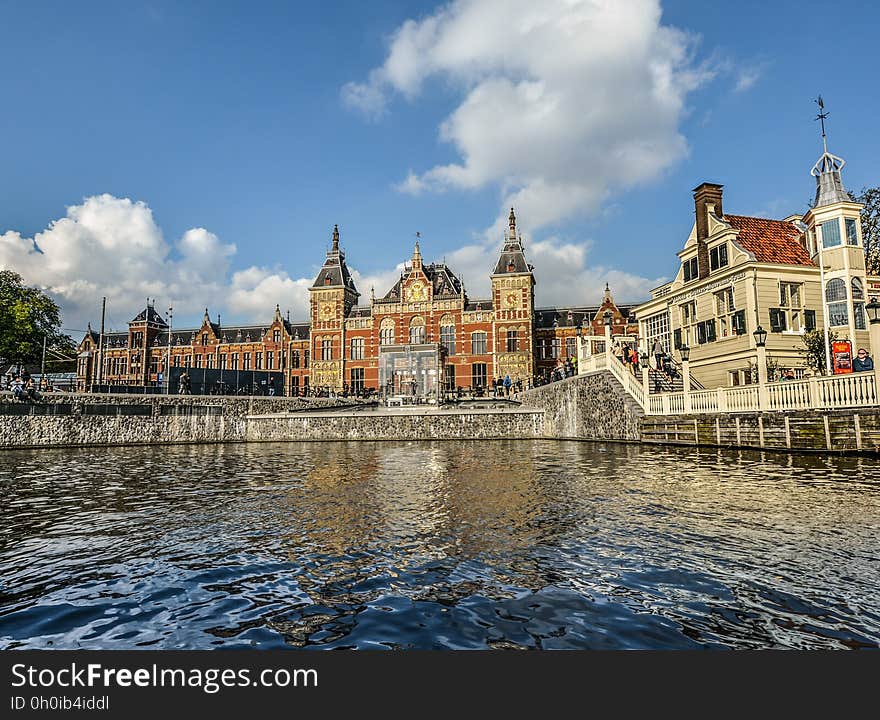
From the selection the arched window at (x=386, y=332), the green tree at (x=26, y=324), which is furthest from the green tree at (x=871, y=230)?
the green tree at (x=26, y=324)

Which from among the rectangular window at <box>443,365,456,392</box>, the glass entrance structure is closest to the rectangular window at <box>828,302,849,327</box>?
the glass entrance structure

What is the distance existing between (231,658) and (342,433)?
32.3 metres

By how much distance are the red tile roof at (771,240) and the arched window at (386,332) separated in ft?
131

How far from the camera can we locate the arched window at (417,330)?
6238 centimetres

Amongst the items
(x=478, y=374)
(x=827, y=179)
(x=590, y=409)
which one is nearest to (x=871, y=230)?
(x=827, y=179)

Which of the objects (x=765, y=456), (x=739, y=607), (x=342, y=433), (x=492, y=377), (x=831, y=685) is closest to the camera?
(x=831, y=685)

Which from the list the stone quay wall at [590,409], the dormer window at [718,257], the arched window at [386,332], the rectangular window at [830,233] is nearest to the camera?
the stone quay wall at [590,409]

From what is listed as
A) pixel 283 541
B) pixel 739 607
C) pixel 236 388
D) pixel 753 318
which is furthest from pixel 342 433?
pixel 739 607

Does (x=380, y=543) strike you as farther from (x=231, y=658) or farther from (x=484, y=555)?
(x=231, y=658)

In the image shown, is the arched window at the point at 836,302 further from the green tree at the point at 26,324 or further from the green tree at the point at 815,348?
the green tree at the point at 26,324

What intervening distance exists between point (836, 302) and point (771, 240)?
478cm

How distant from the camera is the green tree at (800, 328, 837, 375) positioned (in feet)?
84.2

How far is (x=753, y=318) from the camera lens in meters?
26.5

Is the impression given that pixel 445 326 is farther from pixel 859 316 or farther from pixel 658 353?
pixel 859 316
